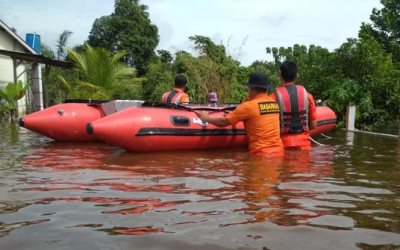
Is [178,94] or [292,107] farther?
[178,94]

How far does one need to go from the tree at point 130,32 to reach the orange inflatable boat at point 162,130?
2542 centimetres

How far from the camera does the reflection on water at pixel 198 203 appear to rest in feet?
8.07

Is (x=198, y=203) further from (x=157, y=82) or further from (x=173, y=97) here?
(x=157, y=82)

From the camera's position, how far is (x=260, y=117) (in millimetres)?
5848

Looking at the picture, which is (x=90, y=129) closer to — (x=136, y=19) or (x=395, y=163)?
(x=395, y=163)

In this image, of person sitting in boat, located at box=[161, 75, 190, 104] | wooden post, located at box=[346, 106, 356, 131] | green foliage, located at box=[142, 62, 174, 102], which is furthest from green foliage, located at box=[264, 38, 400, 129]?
green foliage, located at box=[142, 62, 174, 102]

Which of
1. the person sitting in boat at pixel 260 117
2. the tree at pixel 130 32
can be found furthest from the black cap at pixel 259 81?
the tree at pixel 130 32

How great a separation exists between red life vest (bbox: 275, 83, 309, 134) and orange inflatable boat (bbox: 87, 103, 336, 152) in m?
1.04

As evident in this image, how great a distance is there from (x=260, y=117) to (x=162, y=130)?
4.75 ft

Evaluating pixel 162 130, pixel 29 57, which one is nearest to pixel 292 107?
pixel 162 130

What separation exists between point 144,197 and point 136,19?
Result: 105 feet

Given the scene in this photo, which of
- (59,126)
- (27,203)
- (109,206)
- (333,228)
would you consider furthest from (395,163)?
(59,126)

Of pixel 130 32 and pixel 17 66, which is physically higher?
pixel 130 32

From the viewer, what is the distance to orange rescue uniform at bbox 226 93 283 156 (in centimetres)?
583
